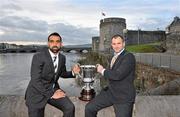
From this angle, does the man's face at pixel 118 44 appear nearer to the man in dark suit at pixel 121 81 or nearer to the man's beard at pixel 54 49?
the man in dark suit at pixel 121 81

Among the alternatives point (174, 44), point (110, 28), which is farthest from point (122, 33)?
point (174, 44)

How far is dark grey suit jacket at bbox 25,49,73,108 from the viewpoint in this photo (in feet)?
16.7

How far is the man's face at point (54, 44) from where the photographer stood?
5.31 m

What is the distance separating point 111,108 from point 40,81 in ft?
5.02

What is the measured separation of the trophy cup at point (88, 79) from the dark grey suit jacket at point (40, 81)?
1.90 feet

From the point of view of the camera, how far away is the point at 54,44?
5316mm

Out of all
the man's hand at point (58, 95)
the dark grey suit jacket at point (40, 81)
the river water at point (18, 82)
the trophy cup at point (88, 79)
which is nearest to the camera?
the dark grey suit jacket at point (40, 81)

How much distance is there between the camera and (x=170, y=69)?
20672mm

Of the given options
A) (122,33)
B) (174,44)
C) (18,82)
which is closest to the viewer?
(174,44)

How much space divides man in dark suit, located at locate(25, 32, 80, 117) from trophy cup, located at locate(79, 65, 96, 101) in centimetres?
42

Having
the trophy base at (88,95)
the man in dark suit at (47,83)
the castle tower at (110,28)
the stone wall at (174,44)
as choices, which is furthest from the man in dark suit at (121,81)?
the castle tower at (110,28)

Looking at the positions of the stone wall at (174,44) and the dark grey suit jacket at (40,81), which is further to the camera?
the stone wall at (174,44)

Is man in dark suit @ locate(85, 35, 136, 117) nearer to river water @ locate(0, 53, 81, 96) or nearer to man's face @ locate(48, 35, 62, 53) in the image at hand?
man's face @ locate(48, 35, 62, 53)

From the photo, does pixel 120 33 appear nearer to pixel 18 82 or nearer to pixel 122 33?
pixel 122 33
